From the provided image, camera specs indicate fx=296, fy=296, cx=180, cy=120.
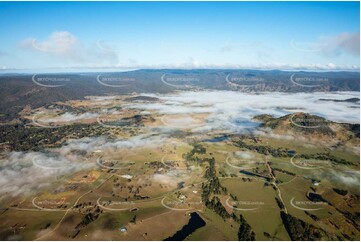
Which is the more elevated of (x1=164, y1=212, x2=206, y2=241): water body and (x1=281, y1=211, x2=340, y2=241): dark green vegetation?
(x1=164, y1=212, x2=206, y2=241): water body

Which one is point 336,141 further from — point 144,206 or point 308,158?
point 144,206

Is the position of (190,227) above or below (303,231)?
above

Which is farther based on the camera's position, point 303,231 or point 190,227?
point 190,227

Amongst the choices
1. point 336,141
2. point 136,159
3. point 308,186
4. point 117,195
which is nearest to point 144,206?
point 117,195

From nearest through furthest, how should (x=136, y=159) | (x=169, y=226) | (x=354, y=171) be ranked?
(x=169, y=226) < (x=354, y=171) < (x=136, y=159)

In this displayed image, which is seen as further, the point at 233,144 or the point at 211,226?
the point at 233,144

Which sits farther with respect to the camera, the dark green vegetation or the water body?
the dark green vegetation

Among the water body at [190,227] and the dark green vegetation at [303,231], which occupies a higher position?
the water body at [190,227]

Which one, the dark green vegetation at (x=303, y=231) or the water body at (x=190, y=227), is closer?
the water body at (x=190, y=227)
